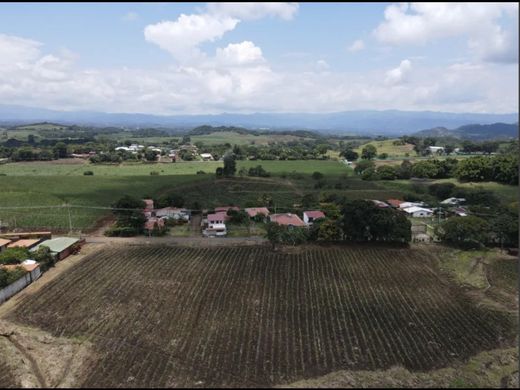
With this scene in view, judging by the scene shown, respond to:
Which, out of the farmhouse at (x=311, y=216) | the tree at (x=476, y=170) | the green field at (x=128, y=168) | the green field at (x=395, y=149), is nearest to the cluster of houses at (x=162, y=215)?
the farmhouse at (x=311, y=216)

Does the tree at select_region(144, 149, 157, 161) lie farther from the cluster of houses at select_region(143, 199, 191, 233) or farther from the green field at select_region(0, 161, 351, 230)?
the cluster of houses at select_region(143, 199, 191, 233)

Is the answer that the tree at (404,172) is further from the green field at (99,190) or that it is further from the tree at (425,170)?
the green field at (99,190)

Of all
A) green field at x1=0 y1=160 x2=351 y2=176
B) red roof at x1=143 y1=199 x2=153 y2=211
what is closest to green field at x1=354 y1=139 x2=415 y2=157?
green field at x1=0 y1=160 x2=351 y2=176

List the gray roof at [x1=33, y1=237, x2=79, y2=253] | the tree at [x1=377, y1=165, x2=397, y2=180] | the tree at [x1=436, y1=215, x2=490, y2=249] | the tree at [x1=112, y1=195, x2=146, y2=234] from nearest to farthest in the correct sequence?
the gray roof at [x1=33, y1=237, x2=79, y2=253], the tree at [x1=436, y1=215, x2=490, y2=249], the tree at [x1=112, y1=195, x2=146, y2=234], the tree at [x1=377, y1=165, x2=397, y2=180]

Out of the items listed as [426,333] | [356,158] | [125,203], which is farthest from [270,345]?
[356,158]

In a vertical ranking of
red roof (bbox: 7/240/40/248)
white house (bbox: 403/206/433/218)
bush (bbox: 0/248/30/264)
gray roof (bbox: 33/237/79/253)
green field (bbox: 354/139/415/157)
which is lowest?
white house (bbox: 403/206/433/218)

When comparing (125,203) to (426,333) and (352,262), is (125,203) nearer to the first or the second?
(352,262)

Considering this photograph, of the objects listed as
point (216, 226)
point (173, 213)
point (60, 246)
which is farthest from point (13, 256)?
point (173, 213)
